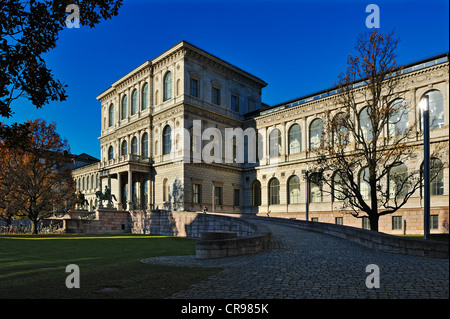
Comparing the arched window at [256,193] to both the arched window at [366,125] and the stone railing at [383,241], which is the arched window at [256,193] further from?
the stone railing at [383,241]

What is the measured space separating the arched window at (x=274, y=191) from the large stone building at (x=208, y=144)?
135 mm

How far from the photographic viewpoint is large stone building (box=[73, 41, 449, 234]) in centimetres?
4581

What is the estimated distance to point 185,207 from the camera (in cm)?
4447

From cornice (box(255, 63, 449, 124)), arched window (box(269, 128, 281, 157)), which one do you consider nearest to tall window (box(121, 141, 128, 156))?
cornice (box(255, 63, 449, 124))

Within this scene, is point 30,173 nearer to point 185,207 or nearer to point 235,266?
point 185,207

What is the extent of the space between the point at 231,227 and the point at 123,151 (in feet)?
119

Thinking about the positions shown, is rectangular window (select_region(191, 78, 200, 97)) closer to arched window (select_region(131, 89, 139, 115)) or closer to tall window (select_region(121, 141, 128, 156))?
arched window (select_region(131, 89, 139, 115))

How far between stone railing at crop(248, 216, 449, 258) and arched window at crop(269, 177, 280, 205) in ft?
60.8

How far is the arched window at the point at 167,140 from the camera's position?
158 ft

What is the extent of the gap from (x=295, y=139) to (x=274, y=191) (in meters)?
7.56

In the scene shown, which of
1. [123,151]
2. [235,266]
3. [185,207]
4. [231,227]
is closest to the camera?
[235,266]

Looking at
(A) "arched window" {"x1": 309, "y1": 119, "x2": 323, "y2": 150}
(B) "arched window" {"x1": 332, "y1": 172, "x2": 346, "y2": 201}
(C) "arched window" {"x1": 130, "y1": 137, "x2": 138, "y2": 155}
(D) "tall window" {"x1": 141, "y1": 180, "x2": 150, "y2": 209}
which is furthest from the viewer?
(C) "arched window" {"x1": 130, "y1": 137, "x2": 138, "y2": 155}

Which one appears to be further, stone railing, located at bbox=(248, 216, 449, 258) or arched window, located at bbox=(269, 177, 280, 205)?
arched window, located at bbox=(269, 177, 280, 205)
